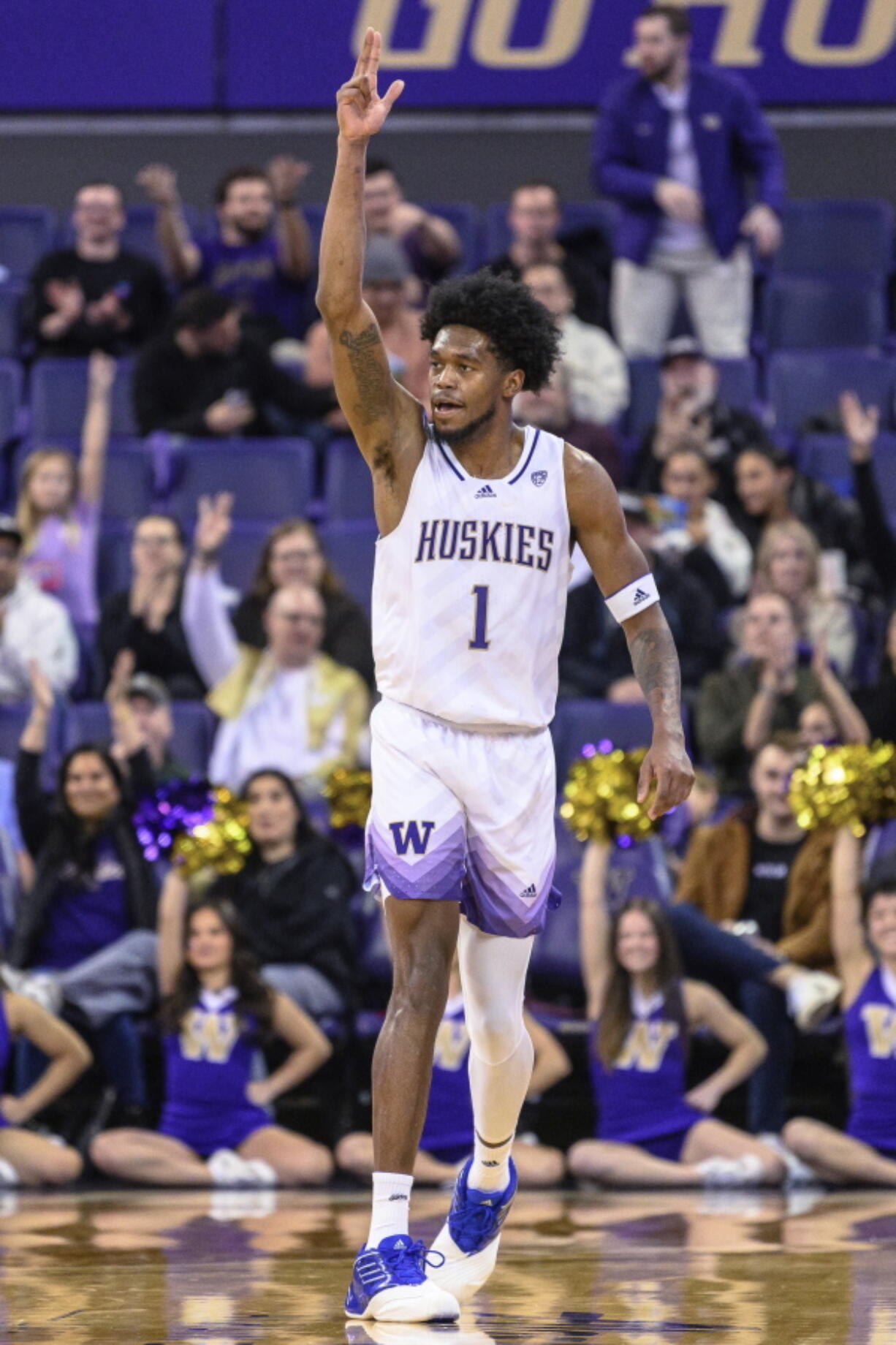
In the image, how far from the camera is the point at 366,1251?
4156mm

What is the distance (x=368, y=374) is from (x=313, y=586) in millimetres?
4499

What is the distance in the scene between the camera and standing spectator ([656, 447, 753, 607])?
9281mm

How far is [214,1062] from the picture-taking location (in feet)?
24.3

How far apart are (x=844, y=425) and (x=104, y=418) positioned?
10.8ft

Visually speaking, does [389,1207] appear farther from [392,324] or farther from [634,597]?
[392,324]

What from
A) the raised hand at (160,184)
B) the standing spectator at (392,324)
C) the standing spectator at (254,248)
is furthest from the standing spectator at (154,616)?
the raised hand at (160,184)

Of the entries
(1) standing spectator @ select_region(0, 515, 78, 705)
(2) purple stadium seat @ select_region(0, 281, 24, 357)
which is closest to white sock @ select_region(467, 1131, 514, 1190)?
(1) standing spectator @ select_region(0, 515, 78, 705)

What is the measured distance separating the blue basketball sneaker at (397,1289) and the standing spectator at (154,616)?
203 inches

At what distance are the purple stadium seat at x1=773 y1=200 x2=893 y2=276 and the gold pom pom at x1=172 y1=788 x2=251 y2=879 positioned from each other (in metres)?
5.24

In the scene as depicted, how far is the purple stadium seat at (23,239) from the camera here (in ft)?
38.4

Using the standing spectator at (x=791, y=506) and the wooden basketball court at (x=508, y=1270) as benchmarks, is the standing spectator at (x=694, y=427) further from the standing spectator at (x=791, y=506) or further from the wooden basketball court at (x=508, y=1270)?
the wooden basketball court at (x=508, y=1270)

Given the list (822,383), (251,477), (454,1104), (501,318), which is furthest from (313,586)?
(501,318)

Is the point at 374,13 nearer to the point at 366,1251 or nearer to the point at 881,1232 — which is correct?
the point at 881,1232

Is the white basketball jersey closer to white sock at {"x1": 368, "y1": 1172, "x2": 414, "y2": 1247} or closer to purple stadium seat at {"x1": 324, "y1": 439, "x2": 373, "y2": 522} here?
white sock at {"x1": 368, "y1": 1172, "x2": 414, "y2": 1247}
